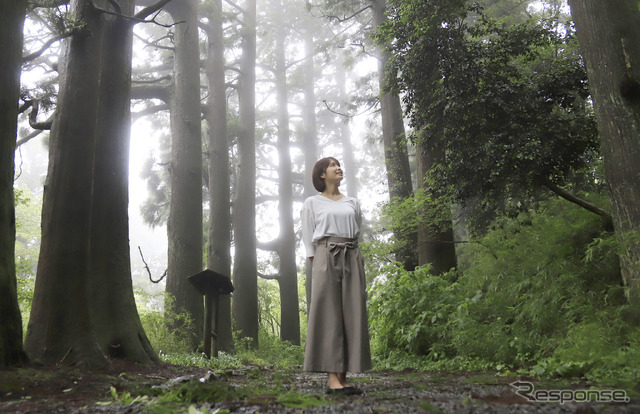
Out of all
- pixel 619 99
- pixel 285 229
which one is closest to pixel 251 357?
pixel 619 99

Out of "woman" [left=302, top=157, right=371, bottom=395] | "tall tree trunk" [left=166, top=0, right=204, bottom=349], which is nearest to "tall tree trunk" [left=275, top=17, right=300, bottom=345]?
"tall tree trunk" [left=166, top=0, right=204, bottom=349]

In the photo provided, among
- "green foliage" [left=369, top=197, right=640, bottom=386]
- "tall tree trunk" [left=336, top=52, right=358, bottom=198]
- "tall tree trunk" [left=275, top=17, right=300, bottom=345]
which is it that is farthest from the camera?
"tall tree trunk" [left=336, top=52, right=358, bottom=198]

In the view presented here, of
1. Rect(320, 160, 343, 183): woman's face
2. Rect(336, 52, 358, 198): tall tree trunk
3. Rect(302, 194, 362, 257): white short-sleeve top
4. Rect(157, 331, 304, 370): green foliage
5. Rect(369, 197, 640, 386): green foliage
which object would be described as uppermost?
Rect(336, 52, 358, 198): tall tree trunk

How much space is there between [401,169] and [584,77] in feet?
19.5

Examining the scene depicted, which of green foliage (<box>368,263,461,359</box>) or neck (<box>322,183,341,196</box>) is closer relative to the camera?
neck (<box>322,183,341,196</box>)

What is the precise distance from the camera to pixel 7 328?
4.36 meters

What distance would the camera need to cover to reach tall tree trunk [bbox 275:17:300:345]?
2002 centimetres

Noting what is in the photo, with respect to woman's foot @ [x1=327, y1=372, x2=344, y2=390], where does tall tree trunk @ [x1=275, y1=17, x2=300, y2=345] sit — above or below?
above

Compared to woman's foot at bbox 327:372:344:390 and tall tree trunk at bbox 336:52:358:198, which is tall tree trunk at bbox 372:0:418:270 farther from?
tall tree trunk at bbox 336:52:358:198

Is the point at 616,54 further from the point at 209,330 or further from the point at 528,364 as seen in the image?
the point at 209,330

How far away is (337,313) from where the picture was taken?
4.26 metres

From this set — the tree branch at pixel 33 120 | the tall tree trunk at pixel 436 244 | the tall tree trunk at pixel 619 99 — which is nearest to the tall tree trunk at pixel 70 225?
the tree branch at pixel 33 120

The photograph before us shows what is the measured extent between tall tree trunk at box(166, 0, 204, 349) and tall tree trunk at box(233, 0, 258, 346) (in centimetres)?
444

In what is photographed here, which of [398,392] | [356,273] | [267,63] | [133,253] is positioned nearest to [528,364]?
[398,392]
